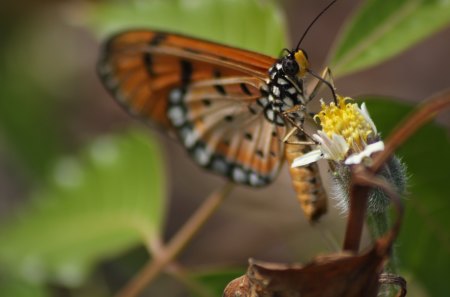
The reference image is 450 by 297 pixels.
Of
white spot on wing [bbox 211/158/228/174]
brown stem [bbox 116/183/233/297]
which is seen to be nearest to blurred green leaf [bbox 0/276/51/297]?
brown stem [bbox 116/183/233/297]

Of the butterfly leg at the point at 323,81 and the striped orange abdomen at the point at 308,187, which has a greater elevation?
the butterfly leg at the point at 323,81

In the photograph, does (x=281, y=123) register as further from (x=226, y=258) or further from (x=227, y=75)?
(x=226, y=258)

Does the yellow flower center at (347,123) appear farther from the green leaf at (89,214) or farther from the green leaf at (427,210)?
the green leaf at (89,214)

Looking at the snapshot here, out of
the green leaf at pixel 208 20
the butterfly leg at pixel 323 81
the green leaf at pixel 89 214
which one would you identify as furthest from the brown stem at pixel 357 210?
the green leaf at pixel 89 214

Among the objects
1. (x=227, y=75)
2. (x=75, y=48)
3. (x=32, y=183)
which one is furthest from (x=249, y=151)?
(x=75, y=48)

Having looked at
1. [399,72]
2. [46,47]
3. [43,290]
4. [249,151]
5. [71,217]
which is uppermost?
[399,72]

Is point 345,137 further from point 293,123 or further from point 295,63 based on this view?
point 295,63
